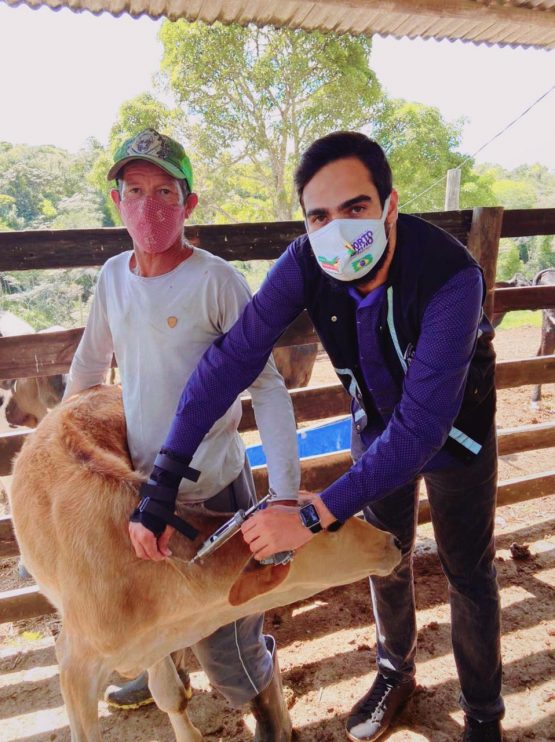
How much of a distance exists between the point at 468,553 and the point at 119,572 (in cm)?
132

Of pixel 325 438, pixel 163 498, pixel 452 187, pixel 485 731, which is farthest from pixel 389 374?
pixel 452 187

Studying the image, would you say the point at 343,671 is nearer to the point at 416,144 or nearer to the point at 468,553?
the point at 468,553

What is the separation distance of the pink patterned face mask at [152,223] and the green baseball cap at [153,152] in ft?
0.40

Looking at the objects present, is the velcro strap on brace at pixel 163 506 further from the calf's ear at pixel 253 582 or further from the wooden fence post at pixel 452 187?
the wooden fence post at pixel 452 187

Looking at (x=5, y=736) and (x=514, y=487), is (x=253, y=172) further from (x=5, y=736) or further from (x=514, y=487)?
(x=5, y=736)

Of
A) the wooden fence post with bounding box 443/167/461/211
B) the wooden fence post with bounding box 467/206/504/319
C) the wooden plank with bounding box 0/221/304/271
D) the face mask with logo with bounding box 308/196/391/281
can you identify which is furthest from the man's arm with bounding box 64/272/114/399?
the wooden fence post with bounding box 443/167/461/211

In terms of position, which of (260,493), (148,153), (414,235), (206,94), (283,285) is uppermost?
(206,94)

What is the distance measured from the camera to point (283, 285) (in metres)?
2.06

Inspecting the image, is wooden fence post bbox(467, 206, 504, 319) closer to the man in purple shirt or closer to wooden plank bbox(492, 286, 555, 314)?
wooden plank bbox(492, 286, 555, 314)

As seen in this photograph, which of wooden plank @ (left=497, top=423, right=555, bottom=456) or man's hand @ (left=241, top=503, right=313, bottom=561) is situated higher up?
man's hand @ (left=241, top=503, right=313, bottom=561)

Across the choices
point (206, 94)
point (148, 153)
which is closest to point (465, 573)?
point (148, 153)

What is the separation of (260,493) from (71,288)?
20141 millimetres

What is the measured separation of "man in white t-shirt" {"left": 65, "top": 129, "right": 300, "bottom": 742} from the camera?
2.01 meters

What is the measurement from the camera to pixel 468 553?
225 centimetres
